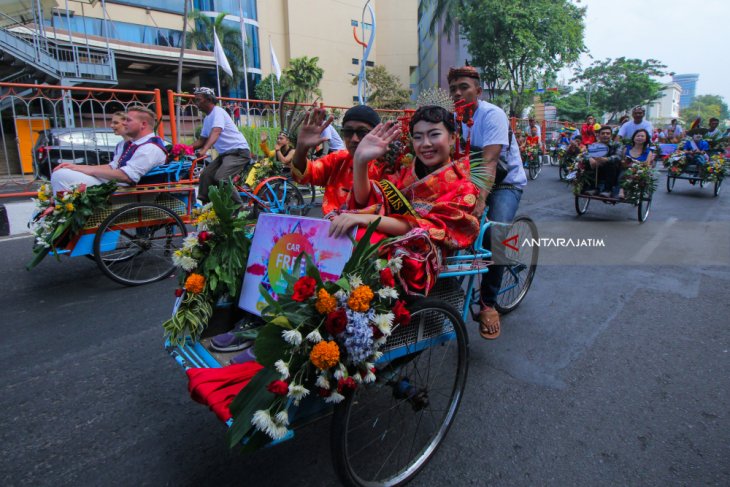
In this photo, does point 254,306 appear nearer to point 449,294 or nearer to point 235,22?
point 449,294

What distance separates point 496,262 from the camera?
334cm

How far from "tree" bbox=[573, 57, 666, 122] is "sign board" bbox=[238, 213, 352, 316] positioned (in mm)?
46505

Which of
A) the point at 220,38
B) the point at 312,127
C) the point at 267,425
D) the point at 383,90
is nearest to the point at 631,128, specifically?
the point at 312,127

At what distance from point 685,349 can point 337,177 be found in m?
2.85

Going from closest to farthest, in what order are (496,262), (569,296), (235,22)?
(496,262), (569,296), (235,22)

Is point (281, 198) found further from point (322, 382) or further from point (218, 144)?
point (322, 382)

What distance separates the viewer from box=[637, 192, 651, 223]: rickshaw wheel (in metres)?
7.57

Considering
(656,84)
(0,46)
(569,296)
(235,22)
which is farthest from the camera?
(656,84)

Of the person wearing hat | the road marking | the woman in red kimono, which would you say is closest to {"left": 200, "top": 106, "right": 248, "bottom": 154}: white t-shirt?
the person wearing hat

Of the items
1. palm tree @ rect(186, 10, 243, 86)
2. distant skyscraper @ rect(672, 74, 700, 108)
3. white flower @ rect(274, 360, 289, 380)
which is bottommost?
white flower @ rect(274, 360, 289, 380)

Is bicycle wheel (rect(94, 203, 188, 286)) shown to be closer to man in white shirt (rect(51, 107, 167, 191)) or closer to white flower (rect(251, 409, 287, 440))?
man in white shirt (rect(51, 107, 167, 191))

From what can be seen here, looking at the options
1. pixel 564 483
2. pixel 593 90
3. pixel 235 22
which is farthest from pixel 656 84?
pixel 564 483

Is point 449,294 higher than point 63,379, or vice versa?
point 449,294

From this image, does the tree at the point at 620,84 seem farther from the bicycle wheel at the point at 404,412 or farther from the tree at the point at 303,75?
the bicycle wheel at the point at 404,412
